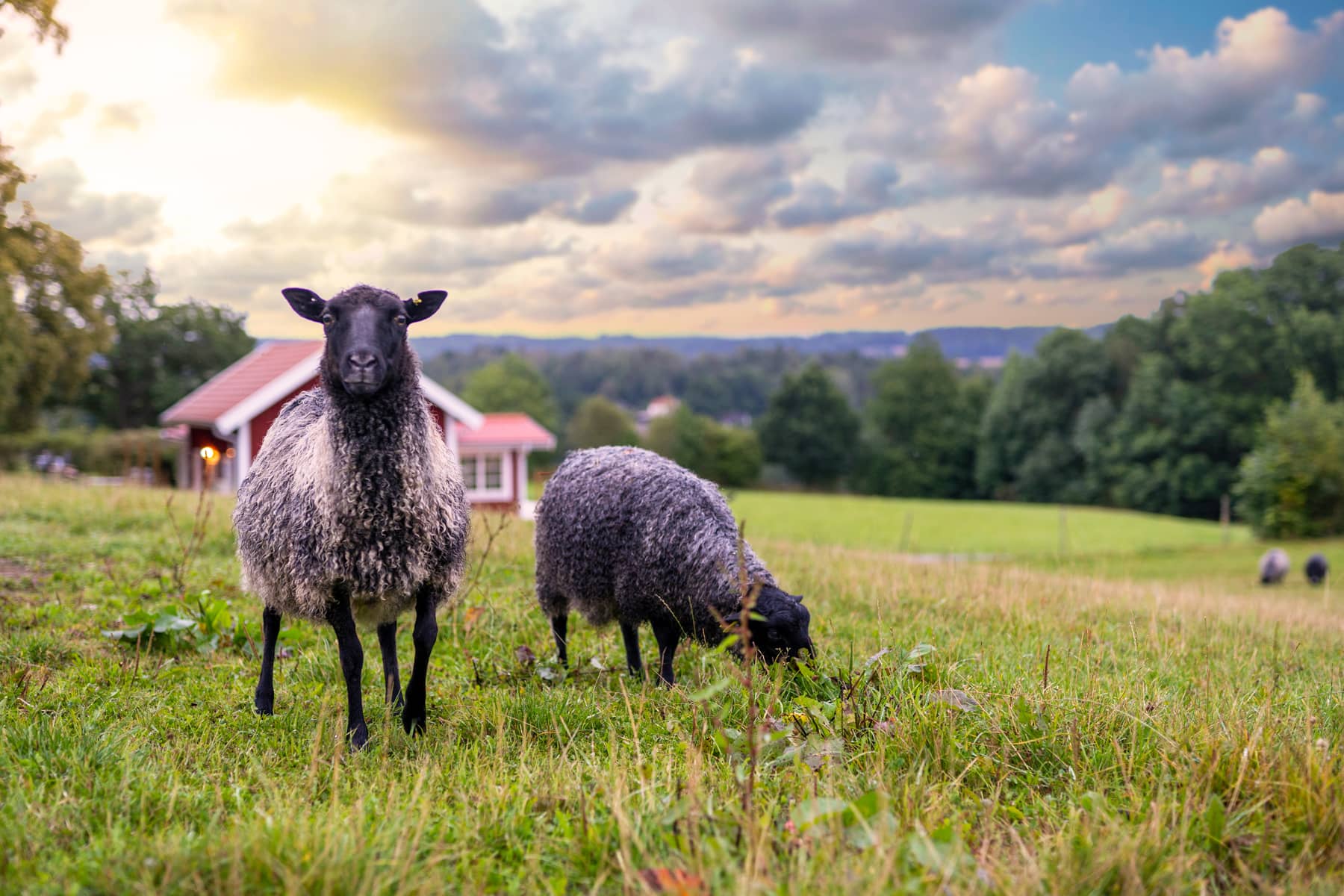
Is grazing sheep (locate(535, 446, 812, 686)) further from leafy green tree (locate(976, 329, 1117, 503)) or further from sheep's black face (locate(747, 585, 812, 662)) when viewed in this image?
leafy green tree (locate(976, 329, 1117, 503))

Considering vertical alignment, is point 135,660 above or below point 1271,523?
above

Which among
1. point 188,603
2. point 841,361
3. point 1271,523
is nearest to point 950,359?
point 841,361

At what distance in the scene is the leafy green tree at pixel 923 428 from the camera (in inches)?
3147

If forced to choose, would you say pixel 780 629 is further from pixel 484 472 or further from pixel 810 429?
pixel 810 429

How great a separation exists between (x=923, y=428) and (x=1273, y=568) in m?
61.0

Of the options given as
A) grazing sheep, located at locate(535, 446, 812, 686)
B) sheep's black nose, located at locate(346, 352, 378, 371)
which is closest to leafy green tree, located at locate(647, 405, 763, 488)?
grazing sheep, located at locate(535, 446, 812, 686)

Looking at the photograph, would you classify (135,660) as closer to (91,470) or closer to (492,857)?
(492,857)

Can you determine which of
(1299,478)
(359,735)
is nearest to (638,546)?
(359,735)

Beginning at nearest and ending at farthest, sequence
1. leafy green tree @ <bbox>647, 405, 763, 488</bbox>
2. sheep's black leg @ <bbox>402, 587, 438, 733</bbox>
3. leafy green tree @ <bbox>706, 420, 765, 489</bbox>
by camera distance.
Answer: sheep's black leg @ <bbox>402, 587, 438, 733</bbox> < leafy green tree @ <bbox>647, 405, 763, 488</bbox> < leafy green tree @ <bbox>706, 420, 765, 489</bbox>

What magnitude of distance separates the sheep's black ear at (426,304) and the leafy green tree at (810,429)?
78824mm

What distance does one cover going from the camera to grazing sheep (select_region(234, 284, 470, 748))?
450cm

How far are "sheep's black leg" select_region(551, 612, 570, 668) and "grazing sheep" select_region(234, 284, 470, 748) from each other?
1.44 metres

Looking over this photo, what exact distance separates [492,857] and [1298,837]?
291cm

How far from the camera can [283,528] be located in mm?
4797
